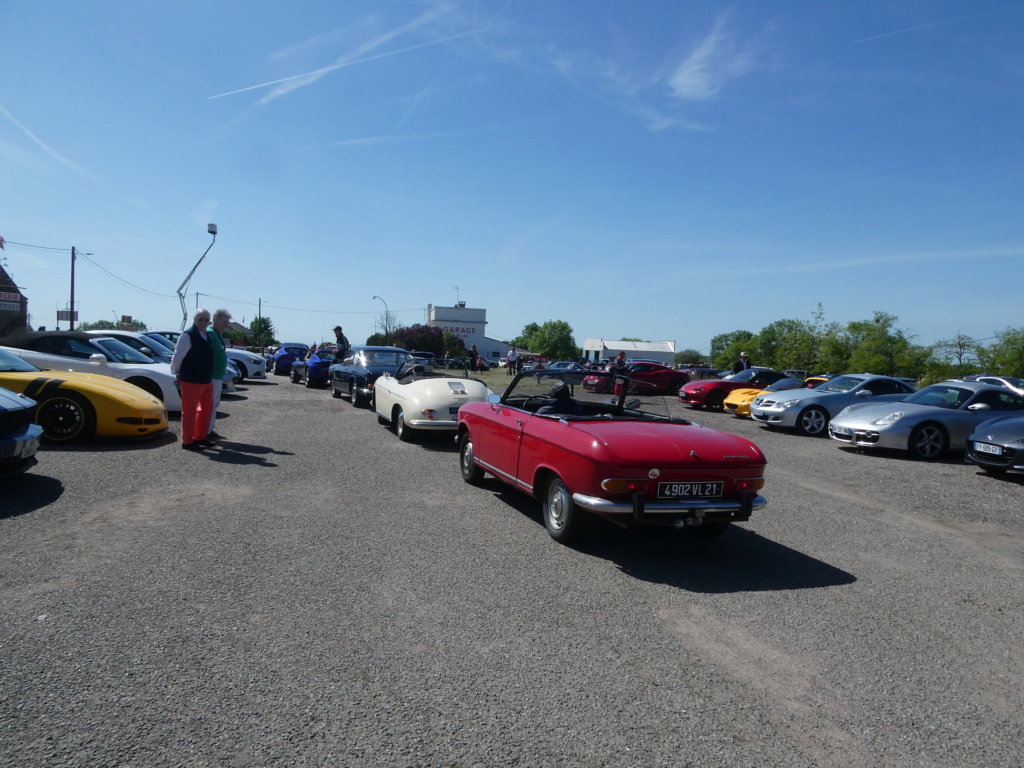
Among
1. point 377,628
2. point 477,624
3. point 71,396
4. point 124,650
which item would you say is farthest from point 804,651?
point 71,396

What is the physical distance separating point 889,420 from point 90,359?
13.0 metres

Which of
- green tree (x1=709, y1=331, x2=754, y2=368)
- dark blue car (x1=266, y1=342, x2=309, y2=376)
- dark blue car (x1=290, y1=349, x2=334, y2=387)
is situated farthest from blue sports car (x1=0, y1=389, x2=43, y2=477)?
green tree (x1=709, y1=331, x2=754, y2=368)

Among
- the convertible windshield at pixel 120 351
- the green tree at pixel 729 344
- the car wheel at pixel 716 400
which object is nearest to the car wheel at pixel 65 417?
the convertible windshield at pixel 120 351

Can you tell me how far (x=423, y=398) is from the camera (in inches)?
390

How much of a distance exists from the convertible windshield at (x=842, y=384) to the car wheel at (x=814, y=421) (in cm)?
96

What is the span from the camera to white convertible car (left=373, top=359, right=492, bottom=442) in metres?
9.67

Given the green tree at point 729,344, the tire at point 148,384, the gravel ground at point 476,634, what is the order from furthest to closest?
the green tree at point 729,344 → the tire at point 148,384 → the gravel ground at point 476,634

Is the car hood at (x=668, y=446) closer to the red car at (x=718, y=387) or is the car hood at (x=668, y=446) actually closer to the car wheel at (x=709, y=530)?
the car wheel at (x=709, y=530)

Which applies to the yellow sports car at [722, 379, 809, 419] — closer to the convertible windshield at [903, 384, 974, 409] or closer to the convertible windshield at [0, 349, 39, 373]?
the convertible windshield at [903, 384, 974, 409]

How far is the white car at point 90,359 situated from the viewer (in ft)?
34.4

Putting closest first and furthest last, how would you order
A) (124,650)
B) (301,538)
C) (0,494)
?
(124,650)
(301,538)
(0,494)

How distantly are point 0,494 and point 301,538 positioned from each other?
3037 millimetres

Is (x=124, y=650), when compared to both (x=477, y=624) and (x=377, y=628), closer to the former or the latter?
(x=377, y=628)

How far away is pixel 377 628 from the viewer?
3555 millimetres
